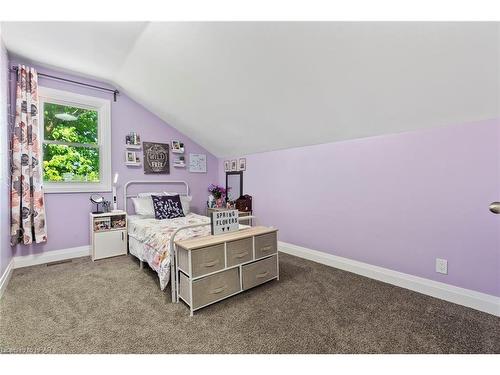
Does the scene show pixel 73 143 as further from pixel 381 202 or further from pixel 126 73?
pixel 381 202

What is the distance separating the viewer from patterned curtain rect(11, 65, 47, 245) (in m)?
2.52

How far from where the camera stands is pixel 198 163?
4145 millimetres

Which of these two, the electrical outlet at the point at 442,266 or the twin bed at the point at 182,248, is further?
the electrical outlet at the point at 442,266

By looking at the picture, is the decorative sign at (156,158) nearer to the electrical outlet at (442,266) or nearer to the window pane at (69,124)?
the window pane at (69,124)

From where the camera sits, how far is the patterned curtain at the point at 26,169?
2518 millimetres

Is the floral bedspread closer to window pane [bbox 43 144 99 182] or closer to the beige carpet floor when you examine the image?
the beige carpet floor

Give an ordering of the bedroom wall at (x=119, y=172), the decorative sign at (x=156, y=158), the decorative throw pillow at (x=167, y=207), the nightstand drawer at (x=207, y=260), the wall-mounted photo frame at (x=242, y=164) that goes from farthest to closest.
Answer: the wall-mounted photo frame at (x=242, y=164) → the decorative sign at (x=156, y=158) → the decorative throw pillow at (x=167, y=207) → the bedroom wall at (x=119, y=172) → the nightstand drawer at (x=207, y=260)

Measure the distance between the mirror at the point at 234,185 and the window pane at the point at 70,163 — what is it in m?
1.98

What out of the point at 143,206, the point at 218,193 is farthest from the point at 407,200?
the point at 143,206

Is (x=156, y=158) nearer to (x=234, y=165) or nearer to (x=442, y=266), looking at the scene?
(x=234, y=165)

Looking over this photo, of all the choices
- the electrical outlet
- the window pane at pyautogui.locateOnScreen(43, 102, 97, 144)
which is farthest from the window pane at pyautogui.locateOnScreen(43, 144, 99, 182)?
the electrical outlet

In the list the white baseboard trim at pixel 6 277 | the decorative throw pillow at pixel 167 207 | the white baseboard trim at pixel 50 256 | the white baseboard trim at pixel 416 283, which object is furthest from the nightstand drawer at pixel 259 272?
the white baseboard trim at pixel 50 256

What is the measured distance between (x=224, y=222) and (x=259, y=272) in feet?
1.82
